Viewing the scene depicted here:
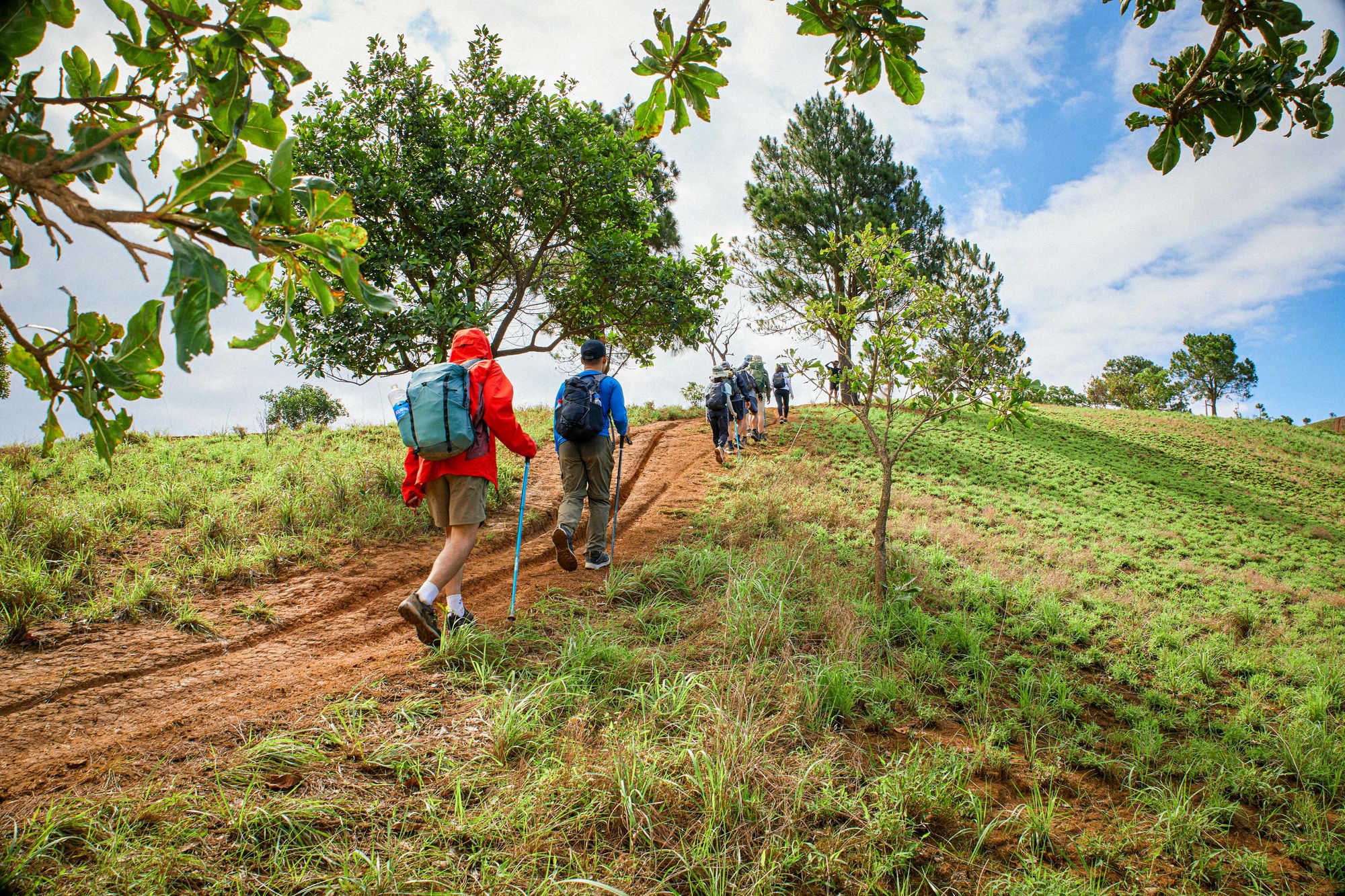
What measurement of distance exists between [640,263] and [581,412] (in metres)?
4.64

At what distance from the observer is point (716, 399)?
11992mm

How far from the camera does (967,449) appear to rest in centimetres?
1645

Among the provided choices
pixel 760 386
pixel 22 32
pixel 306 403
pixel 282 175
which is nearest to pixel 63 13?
pixel 22 32

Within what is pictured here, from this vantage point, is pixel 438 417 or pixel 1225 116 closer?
pixel 1225 116

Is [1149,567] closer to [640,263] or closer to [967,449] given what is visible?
[967,449]

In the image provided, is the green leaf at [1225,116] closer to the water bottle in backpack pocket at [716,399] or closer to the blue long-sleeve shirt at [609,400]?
the blue long-sleeve shirt at [609,400]

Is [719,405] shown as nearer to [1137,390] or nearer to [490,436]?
[490,436]

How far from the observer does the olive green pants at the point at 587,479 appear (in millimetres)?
6207

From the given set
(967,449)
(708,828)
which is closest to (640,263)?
(708,828)

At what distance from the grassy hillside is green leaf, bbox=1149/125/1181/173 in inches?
117

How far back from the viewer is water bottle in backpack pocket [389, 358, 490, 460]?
431 cm

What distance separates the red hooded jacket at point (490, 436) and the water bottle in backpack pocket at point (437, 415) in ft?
0.36

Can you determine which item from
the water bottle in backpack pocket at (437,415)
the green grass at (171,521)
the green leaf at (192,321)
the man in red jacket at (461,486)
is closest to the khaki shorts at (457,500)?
the man in red jacket at (461,486)

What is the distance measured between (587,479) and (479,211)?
17.2ft
